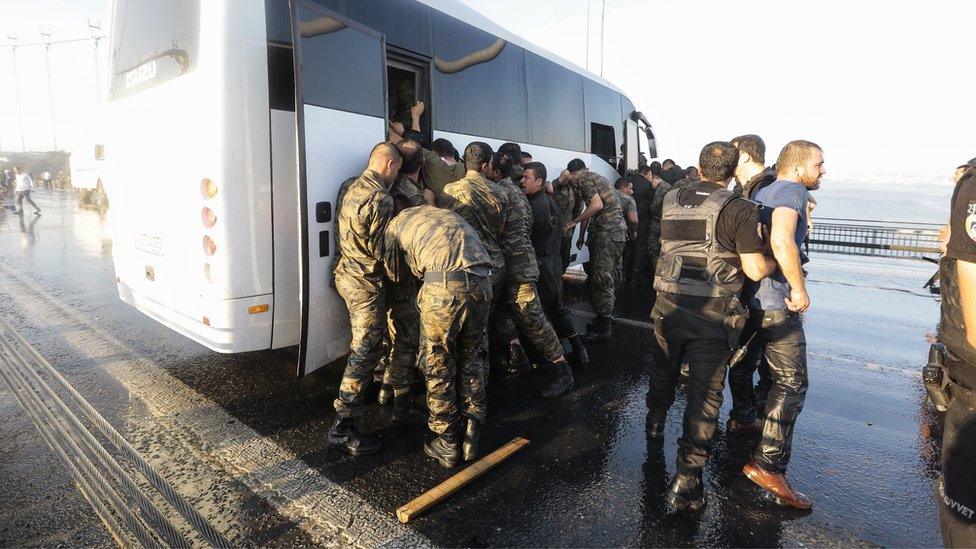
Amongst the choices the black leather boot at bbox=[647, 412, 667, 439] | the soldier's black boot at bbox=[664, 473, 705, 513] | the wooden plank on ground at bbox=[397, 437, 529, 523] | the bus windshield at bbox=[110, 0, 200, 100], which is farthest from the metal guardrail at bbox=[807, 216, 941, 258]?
the bus windshield at bbox=[110, 0, 200, 100]

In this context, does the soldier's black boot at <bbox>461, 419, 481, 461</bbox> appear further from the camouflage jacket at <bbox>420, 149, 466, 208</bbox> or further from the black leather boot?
the camouflage jacket at <bbox>420, 149, 466, 208</bbox>

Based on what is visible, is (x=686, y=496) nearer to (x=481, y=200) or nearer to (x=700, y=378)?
(x=700, y=378)

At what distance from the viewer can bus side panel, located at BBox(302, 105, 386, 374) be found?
345 cm

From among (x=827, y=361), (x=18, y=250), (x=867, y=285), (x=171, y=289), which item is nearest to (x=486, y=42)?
(x=171, y=289)

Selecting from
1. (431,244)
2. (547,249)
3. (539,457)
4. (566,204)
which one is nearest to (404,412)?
(539,457)

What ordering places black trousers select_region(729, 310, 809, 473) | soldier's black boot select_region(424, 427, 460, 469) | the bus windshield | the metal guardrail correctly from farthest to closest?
1. the metal guardrail
2. the bus windshield
3. soldier's black boot select_region(424, 427, 460, 469)
4. black trousers select_region(729, 310, 809, 473)

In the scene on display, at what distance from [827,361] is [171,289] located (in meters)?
6.10

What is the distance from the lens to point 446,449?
3.19 m

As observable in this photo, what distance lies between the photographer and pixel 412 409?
380 centimetres

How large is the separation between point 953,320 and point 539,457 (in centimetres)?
221

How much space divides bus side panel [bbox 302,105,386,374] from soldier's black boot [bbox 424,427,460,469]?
104cm

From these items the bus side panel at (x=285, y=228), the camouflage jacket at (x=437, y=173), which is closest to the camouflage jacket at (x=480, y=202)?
the camouflage jacket at (x=437, y=173)

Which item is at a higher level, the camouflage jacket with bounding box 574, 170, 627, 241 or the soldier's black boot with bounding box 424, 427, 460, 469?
the camouflage jacket with bounding box 574, 170, 627, 241

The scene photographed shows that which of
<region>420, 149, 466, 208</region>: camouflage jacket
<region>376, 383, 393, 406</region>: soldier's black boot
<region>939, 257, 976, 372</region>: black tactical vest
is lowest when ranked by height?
<region>376, 383, 393, 406</region>: soldier's black boot
